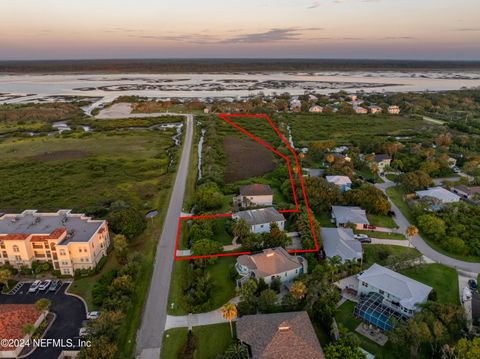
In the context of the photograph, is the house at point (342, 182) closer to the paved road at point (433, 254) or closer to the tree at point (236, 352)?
the paved road at point (433, 254)

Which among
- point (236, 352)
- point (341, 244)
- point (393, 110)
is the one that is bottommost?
point (236, 352)

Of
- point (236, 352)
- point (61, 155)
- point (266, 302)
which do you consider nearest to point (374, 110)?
point (61, 155)

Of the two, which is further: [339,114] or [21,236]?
[339,114]

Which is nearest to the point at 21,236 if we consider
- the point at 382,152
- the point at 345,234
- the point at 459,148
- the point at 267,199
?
the point at 267,199

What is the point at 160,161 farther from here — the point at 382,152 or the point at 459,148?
the point at 459,148

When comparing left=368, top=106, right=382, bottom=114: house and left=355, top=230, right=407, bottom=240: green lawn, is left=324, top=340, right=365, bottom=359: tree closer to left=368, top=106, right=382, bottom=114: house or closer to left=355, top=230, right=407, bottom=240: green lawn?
left=355, top=230, right=407, bottom=240: green lawn

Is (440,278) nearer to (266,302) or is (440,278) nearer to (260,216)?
(266,302)

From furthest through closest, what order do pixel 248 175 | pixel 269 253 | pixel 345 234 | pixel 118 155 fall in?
1. pixel 118 155
2. pixel 248 175
3. pixel 345 234
4. pixel 269 253
